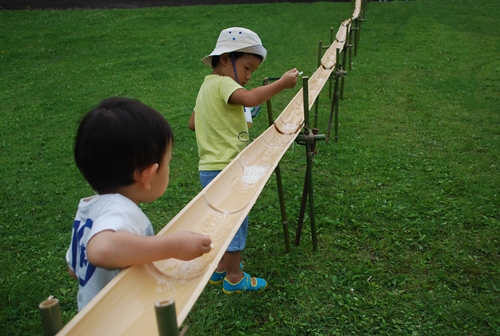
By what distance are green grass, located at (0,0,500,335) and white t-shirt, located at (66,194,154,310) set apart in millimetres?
1534

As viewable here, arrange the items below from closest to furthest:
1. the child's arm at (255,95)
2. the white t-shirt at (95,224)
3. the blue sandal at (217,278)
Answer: the white t-shirt at (95,224) → the child's arm at (255,95) → the blue sandal at (217,278)

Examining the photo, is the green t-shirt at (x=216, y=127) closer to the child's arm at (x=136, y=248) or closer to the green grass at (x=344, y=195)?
the green grass at (x=344, y=195)

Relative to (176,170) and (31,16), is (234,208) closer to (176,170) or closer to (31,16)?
(176,170)

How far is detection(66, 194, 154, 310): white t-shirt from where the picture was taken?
4.87ft

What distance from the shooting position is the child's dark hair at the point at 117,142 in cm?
153

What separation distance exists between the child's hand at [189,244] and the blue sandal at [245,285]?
1.74 metres

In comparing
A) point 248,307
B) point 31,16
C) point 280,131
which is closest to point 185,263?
point 248,307

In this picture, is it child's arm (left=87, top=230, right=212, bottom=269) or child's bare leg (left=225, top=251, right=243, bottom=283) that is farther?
child's bare leg (left=225, top=251, right=243, bottom=283)

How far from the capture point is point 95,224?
1.44 m

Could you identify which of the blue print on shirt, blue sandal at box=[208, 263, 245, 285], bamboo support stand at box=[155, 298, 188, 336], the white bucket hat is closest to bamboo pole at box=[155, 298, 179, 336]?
bamboo support stand at box=[155, 298, 188, 336]

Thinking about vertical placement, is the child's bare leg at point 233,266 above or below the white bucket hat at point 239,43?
below

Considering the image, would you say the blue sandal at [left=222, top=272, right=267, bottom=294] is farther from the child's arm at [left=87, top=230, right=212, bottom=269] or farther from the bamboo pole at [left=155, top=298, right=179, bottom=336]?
the bamboo pole at [left=155, top=298, right=179, bottom=336]

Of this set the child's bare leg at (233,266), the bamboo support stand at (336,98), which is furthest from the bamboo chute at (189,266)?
the bamboo support stand at (336,98)

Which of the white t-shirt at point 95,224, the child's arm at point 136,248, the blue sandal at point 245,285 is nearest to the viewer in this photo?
the child's arm at point 136,248
